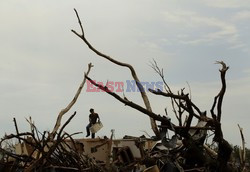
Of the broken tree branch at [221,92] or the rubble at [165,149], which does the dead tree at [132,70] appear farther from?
the broken tree branch at [221,92]

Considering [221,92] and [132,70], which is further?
[132,70]

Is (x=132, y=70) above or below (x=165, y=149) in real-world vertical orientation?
above

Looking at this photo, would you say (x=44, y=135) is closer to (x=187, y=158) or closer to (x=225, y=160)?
(x=187, y=158)

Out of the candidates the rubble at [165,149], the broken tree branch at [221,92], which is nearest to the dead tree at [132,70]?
the rubble at [165,149]

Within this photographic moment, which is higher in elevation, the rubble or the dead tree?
the dead tree

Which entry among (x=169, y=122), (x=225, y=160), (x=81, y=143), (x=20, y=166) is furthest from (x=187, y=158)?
(x=81, y=143)

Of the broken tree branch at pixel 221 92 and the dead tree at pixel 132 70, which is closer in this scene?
the broken tree branch at pixel 221 92

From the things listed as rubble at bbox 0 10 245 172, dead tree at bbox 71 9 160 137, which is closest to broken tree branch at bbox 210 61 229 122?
rubble at bbox 0 10 245 172

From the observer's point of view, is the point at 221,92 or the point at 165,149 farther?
the point at 165,149

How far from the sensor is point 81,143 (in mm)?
6309

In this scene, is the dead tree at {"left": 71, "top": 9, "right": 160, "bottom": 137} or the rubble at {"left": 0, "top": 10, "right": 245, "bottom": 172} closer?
the rubble at {"left": 0, "top": 10, "right": 245, "bottom": 172}

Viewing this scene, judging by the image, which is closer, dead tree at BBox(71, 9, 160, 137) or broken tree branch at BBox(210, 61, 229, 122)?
broken tree branch at BBox(210, 61, 229, 122)

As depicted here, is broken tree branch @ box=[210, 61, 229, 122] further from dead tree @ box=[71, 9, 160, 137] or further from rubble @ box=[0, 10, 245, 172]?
dead tree @ box=[71, 9, 160, 137]

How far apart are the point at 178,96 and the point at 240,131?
1.62 metres
